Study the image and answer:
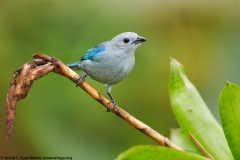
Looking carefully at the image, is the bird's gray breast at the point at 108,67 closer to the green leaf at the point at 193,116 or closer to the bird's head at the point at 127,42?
the bird's head at the point at 127,42

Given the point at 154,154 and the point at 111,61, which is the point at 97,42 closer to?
Answer: the point at 111,61

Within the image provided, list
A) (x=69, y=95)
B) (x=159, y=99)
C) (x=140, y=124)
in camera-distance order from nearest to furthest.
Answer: (x=140, y=124)
(x=69, y=95)
(x=159, y=99)

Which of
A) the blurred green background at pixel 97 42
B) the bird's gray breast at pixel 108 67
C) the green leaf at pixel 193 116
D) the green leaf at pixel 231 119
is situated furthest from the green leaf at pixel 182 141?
the blurred green background at pixel 97 42

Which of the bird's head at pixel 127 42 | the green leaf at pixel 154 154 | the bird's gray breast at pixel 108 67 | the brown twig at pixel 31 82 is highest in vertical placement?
the bird's head at pixel 127 42

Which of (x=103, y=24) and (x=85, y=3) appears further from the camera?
(x=85, y=3)

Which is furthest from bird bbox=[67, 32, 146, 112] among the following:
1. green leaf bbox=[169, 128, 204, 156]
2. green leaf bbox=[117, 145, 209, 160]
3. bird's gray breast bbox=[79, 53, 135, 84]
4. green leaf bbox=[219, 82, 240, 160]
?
green leaf bbox=[117, 145, 209, 160]

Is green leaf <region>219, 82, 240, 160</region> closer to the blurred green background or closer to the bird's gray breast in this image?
the bird's gray breast

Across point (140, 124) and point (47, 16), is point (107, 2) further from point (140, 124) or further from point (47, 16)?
point (140, 124)

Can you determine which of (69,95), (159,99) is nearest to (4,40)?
(69,95)
